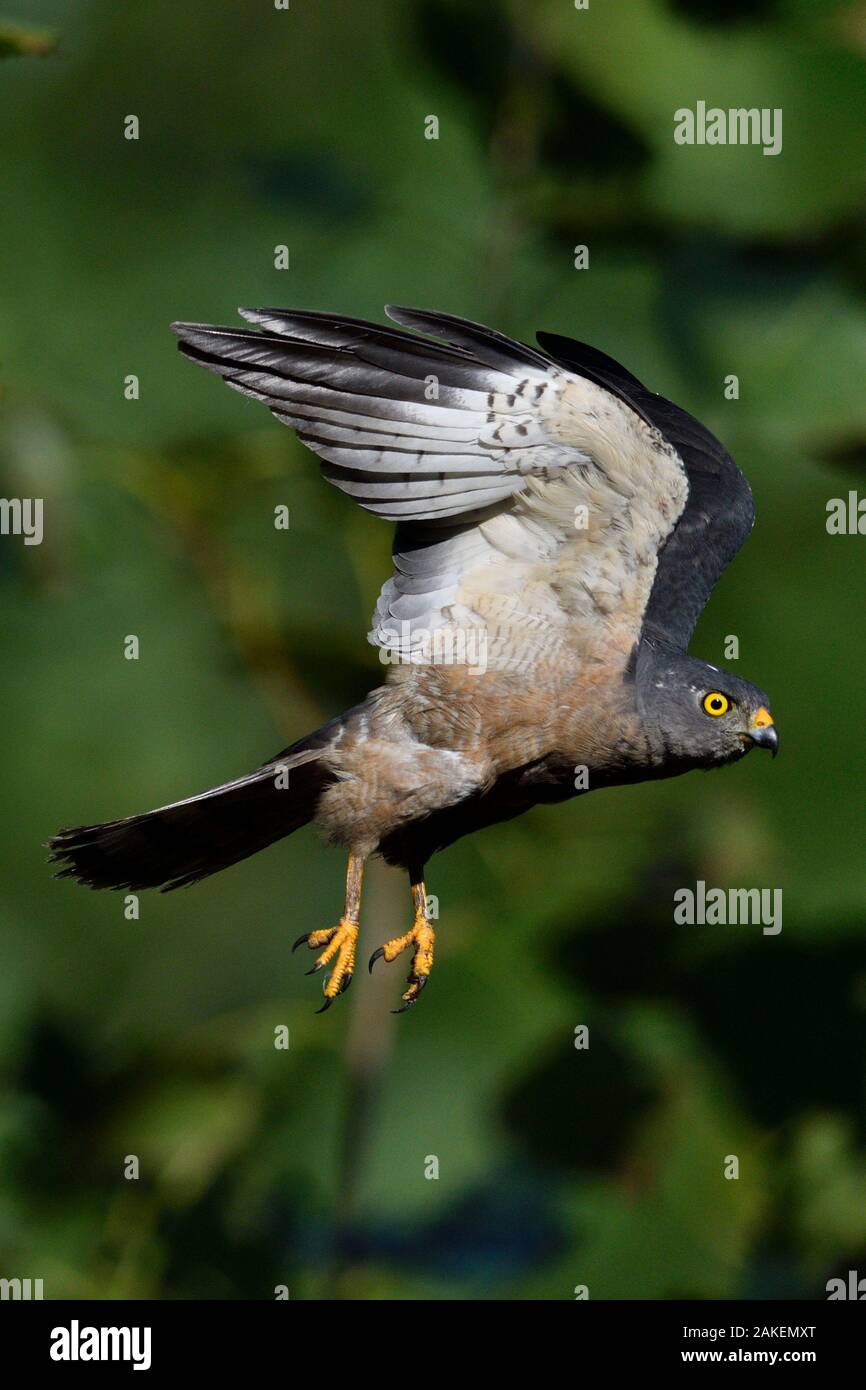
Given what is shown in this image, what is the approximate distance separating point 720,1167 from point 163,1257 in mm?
3346

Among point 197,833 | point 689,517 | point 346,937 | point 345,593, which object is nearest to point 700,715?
point 689,517

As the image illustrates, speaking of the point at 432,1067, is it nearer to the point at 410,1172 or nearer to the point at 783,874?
the point at 410,1172

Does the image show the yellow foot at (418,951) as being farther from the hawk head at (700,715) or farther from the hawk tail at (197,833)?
the hawk head at (700,715)

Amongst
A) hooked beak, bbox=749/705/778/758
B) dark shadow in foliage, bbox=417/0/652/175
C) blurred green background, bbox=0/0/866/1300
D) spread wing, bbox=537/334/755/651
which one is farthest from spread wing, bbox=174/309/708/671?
dark shadow in foliage, bbox=417/0/652/175

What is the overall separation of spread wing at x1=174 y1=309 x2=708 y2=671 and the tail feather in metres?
0.55

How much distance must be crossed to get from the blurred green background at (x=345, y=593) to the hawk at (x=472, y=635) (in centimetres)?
398

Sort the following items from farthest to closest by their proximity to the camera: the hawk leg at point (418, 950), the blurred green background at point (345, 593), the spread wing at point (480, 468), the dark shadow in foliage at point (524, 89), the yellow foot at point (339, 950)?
the dark shadow in foliage at point (524, 89) → the blurred green background at point (345, 593) → the hawk leg at point (418, 950) → the yellow foot at point (339, 950) → the spread wing at point (480, 468)

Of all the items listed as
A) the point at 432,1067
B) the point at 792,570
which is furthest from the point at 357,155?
the point at 432,1067

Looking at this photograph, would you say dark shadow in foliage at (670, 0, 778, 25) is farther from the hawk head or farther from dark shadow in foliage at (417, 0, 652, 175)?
the hawk head

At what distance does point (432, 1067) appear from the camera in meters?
11.0

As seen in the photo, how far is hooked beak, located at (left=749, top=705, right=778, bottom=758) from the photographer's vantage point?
5.66 metres

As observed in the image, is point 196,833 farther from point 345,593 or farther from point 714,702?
point 345,593

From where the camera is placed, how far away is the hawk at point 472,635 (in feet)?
17.6

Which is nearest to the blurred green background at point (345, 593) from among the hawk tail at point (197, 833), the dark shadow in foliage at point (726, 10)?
the dark shadow in foliage at point (726, 10)
